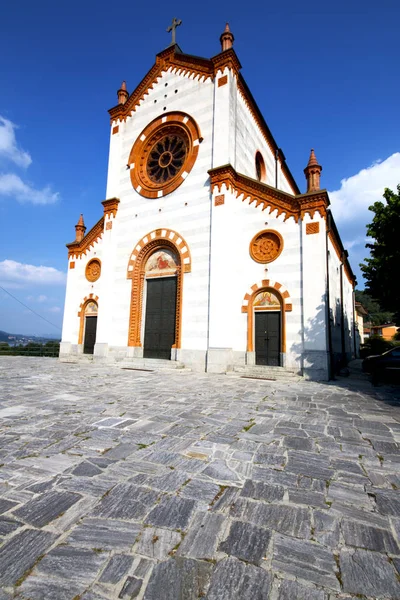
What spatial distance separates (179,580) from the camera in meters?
1.81

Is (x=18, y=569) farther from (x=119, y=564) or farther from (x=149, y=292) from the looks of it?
(x=149, y=292)

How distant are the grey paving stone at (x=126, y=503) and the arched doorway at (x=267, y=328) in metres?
10.6

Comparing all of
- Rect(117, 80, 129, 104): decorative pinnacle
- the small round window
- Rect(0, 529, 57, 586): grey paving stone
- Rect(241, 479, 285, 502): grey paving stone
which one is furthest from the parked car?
Rect(117, 80, 129, 104): decorative pinnacle

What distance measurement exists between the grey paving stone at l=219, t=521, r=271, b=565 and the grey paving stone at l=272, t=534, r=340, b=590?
0.09 metres

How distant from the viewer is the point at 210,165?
1488 centimetres

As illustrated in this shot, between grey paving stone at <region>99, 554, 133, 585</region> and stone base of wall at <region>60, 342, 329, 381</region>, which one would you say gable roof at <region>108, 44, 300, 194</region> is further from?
grey paving stone at <region>99, 554, 133, 585</region>

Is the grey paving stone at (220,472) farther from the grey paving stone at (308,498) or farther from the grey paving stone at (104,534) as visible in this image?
the grey paving stone at (104,534)

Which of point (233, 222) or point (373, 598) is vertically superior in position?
point (233, 222)

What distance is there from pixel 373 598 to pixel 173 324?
13.5m

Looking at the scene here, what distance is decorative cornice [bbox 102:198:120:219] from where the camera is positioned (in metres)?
17.6

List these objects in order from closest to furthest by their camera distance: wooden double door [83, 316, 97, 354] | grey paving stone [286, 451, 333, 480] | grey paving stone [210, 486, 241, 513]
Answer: grey paving stone [210, 486, 241, 513] → grey paving stone [286, 451, 333, 480] → wooden double door [83, 316, 97, 354]

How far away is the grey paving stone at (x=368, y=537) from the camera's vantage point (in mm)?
2191

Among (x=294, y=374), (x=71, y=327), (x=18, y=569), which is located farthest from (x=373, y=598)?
(x=71, y=327)

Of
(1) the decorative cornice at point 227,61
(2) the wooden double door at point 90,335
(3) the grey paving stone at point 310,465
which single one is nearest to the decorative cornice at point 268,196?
(1) the decorative cornice at point 227,61
